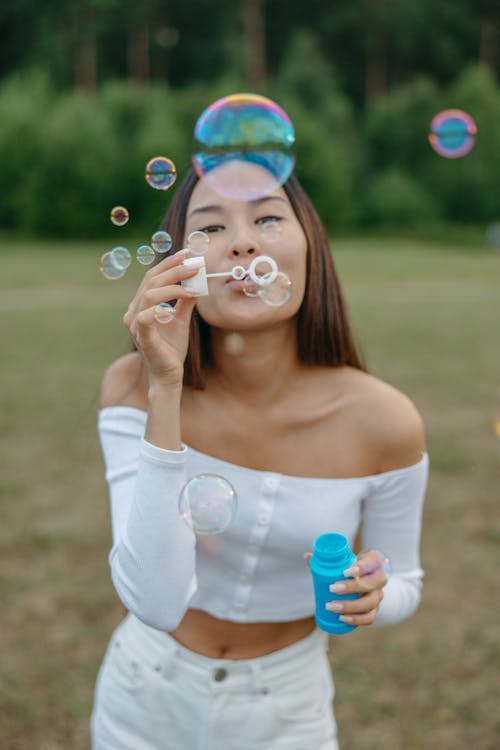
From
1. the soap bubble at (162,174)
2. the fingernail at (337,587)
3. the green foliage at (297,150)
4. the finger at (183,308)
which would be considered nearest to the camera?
the fingernail at (337,587)

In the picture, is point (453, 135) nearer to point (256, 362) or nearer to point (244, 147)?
point (244, 147)

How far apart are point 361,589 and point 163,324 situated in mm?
538

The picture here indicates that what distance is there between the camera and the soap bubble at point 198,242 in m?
1.51

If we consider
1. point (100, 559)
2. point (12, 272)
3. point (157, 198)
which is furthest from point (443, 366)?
point (157, 198)

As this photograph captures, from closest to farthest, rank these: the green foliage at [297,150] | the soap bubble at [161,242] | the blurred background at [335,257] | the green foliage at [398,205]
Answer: the soap bubble at [161,242], the blurred background at [335,257], the green foliage at [297,150], the green foliage at [398,205]

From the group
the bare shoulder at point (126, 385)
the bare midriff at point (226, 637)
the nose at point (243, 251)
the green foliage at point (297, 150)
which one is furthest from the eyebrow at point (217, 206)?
the green foliage at point (297, 150)

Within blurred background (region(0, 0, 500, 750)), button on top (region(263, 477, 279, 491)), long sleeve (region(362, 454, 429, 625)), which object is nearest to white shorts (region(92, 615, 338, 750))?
long sleeve (region(362, 454, 429, 625))

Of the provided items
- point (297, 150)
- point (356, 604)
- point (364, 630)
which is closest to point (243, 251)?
point (356, 604)

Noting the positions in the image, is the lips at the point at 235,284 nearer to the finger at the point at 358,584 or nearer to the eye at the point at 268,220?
the eye at the point at 268,220

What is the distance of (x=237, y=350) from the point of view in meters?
1.69

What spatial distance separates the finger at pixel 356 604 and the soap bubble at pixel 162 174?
1.05m

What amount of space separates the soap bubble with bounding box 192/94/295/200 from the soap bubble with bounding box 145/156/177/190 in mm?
83

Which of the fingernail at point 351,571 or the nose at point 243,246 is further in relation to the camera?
the nose at point 243,246

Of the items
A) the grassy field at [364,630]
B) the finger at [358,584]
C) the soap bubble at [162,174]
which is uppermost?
the soap bubble at [162,174]
